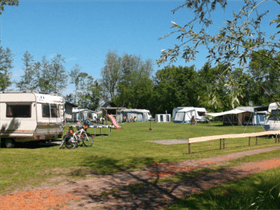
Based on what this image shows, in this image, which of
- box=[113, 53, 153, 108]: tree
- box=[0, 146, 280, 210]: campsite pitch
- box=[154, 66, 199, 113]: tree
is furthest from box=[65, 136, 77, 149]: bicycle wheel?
box=[113, 53, 153, 108]: tree

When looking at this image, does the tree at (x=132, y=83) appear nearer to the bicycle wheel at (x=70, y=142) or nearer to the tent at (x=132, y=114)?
the tent at (x=132, y=114)

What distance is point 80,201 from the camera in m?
4.99

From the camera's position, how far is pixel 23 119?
12.2 metres

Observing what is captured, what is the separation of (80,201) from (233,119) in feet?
105

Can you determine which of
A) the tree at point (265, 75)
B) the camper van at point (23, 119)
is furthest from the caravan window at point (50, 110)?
the tree at point (265, 75)

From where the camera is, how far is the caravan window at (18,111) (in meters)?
12.3

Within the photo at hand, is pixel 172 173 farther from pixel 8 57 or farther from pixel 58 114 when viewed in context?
pixel 8 57

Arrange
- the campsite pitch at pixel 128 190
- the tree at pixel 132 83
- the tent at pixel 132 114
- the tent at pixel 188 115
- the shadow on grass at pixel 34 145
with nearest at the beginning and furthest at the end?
1. the campsite pitch at pixel 128 190
2. the shadow on grass at pixel 34 145
3. the tent at pixel 188 115
4. the tent at pixel 132 114
5. the tree at pixel 132 83

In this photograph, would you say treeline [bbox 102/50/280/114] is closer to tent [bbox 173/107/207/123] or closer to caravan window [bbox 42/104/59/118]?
tent [bbox 173/107/207/123]

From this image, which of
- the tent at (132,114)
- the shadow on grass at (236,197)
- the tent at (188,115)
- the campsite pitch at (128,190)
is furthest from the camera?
the tent at (132,114)

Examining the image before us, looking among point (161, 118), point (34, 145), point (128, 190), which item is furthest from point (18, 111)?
point (161, 118)

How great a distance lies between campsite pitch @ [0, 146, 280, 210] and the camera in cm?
482

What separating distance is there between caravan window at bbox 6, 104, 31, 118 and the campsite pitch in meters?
6.91

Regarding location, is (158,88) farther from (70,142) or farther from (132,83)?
(70,142)
